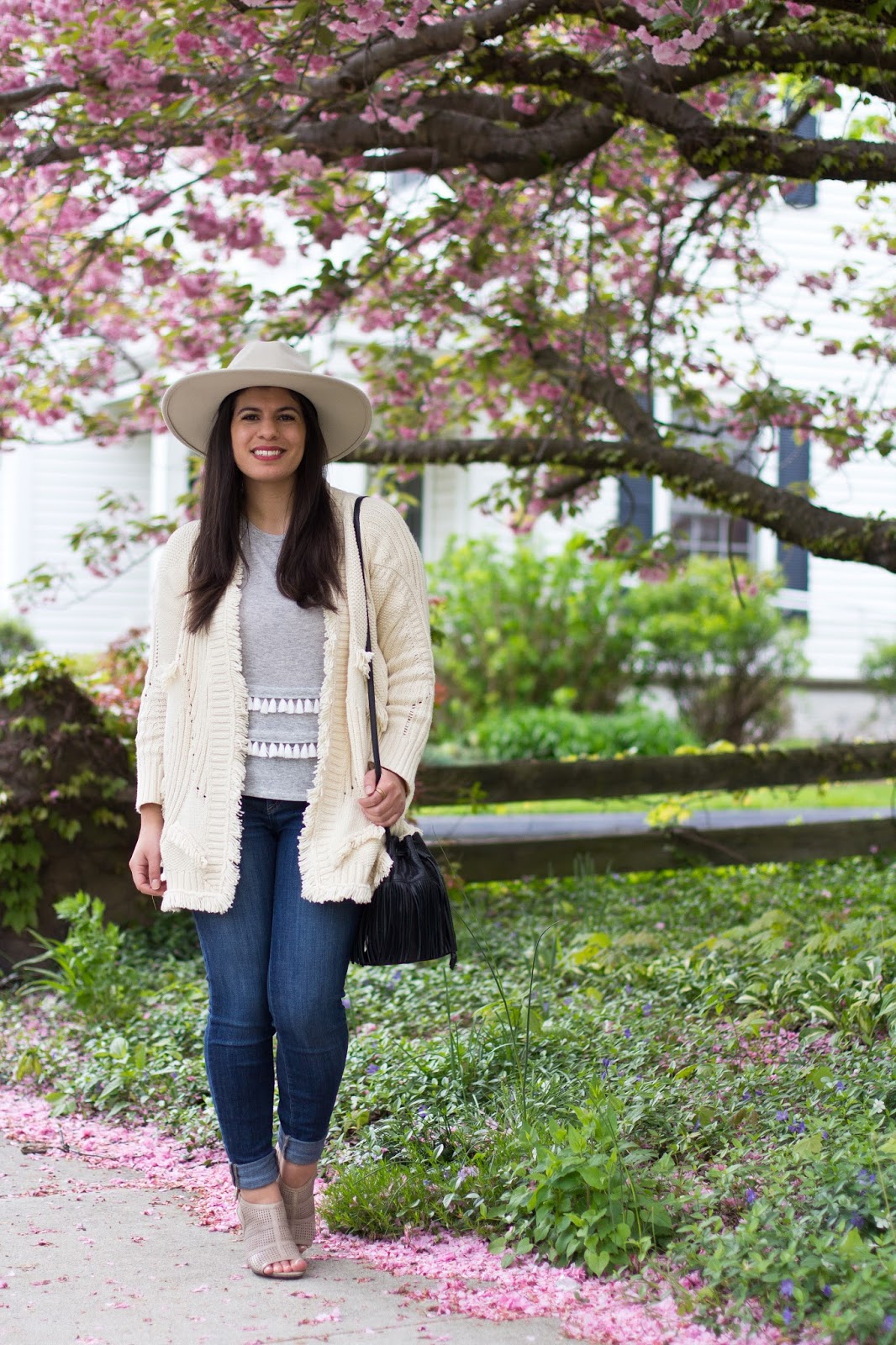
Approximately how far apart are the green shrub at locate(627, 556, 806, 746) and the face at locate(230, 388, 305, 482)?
10.4 m

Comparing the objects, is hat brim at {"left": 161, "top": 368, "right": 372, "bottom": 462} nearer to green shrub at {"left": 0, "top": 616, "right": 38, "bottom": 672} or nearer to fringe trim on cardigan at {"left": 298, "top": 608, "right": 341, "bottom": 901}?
fringe trim on cardigan at {"left": 298, "top": 608, "right": 341, "bottom": 901}

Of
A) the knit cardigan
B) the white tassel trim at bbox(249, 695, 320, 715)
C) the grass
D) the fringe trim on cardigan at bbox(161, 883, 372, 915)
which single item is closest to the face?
the knit cardigan

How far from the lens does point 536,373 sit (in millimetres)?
6715

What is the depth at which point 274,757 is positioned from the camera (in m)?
3.09

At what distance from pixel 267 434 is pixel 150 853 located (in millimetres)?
983

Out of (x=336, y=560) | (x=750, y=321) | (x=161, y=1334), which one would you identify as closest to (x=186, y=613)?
(x=336, y=560)

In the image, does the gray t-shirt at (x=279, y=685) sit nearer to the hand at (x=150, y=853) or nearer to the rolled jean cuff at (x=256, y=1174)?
the hand at (x=150, y=853)

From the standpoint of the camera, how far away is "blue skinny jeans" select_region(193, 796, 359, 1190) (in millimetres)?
2998

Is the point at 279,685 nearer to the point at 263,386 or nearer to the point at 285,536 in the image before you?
the point at 285,536

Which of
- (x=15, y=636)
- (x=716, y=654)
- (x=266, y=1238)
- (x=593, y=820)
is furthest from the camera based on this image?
(x=15, y=636)

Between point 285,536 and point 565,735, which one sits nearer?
point 285,536

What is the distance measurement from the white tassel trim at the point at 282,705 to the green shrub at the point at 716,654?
34.4ft

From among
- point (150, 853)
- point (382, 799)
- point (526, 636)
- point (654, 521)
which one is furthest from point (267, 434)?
point (654, 521)

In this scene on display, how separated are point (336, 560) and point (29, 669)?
9.94 feet
